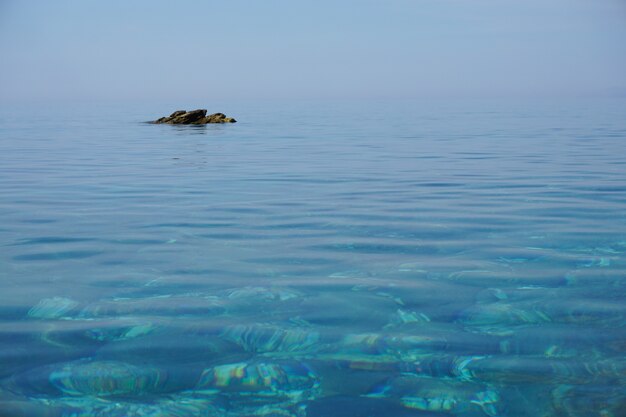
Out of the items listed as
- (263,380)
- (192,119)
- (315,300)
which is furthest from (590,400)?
(192,119)

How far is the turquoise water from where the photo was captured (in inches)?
143

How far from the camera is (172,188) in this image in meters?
12.5

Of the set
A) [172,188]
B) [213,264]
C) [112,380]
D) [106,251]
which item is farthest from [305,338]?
[172,188]

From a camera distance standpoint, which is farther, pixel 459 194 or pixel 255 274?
pixel 459 194

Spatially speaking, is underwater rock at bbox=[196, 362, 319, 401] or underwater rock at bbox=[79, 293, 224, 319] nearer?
underwater rock at bbox=[196, 362, 319, 401]

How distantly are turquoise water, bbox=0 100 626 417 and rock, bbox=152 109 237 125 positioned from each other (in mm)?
29188

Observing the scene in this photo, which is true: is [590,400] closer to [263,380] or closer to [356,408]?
[356,408]

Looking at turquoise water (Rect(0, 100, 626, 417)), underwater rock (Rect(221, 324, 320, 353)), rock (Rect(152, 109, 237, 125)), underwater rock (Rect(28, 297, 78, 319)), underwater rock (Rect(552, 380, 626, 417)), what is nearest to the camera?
underwater rock (Rect(552, 380, 626, 417))

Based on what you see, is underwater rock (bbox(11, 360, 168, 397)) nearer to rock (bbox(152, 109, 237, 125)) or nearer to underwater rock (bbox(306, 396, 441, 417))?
underwater rock (bbox(306, 396, 441, 417))

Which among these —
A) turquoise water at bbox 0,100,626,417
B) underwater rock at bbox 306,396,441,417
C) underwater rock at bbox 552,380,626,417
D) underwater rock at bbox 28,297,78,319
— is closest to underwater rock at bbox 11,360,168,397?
turquoise water at bbox 0,100,626,417

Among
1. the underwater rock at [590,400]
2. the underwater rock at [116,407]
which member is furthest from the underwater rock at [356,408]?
the underwater rock at [590,400]

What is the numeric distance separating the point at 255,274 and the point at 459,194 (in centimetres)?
588

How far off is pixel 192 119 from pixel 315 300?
37620mm

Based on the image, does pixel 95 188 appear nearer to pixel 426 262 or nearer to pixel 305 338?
pixel 426 262
